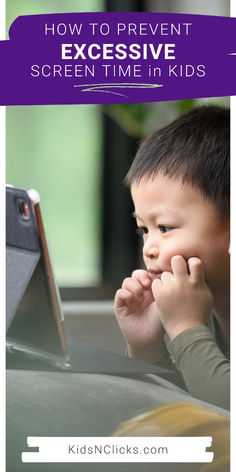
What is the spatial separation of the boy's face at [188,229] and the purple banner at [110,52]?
10 centimetres

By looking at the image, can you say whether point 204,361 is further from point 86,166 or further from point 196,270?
point 86,166

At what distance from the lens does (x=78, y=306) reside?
2.52 ft

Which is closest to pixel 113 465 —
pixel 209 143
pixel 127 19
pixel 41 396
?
pixel 41 396

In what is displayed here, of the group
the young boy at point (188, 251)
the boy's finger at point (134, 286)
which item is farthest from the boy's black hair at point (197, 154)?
the boy's finger at point (134, 286)

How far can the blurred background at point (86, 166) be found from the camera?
27.5 inches

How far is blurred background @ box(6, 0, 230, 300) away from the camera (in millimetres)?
697

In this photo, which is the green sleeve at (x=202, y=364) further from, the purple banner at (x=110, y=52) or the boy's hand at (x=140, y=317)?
the purple banner at (x=110, y=52)

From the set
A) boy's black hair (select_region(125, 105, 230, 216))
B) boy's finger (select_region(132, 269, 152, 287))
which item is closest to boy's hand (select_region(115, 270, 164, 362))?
boy's finger (select_region(132, 269, 152, 287))

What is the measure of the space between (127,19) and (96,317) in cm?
33

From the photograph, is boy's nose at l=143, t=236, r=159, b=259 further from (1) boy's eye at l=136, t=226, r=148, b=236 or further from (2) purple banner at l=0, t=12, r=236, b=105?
(2) purple banner at l=0, t=12, r=236, b=105

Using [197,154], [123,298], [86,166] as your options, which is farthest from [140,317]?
[86,166]

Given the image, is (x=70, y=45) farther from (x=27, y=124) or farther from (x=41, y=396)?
(x=41, y=396)

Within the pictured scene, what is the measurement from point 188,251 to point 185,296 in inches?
1.8

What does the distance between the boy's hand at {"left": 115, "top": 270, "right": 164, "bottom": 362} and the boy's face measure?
31 millimetres
